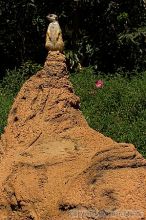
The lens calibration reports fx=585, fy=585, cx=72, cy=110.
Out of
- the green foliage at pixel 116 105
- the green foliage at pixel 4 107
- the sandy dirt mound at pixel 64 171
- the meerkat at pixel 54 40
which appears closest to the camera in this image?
the sandy dirt mound at pixel 64 171

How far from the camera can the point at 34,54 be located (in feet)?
50.7

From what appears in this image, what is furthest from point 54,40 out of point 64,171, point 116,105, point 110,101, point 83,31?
point 83,31

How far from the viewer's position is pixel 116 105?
1081 cm

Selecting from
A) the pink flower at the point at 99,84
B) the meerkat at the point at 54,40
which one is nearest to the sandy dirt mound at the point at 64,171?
the meerkat at the point at 54,40

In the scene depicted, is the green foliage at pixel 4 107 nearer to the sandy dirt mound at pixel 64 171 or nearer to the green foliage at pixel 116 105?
the green foliage at pixel 116 105

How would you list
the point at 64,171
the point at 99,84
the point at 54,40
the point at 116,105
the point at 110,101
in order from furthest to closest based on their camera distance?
the point at 99,84
the point at 110,101
the point at 116,105
the point at 54,40
the point at 64,171

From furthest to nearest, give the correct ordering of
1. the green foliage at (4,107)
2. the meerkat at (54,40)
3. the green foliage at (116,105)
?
the green foliage at (4,107), the green foliage at (116,105), the meerkat at (54,40)

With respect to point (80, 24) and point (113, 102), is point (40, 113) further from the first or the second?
point (80, 24)

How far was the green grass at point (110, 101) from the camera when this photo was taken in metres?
9.36

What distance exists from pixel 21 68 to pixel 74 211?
10.1m

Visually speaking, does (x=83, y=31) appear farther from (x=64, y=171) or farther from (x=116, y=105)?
(x=64, y=171)

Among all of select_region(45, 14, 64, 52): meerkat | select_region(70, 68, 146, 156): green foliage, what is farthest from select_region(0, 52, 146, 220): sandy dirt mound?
select_region(70, 68, 146, 156): green foliage

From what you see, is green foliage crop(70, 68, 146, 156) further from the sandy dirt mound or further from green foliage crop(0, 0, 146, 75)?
the sandy dirt mound

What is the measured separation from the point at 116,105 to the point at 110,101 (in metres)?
0.22
